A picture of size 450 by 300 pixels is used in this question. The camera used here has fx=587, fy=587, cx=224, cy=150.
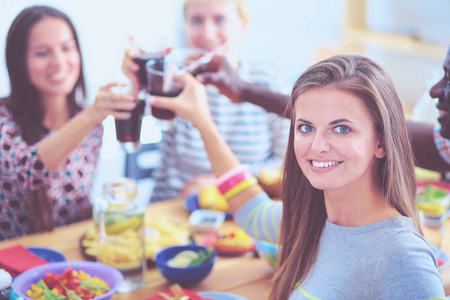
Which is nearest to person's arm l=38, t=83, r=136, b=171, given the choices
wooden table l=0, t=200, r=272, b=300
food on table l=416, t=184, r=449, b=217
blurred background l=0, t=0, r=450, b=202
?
wooden table l=0, t=200, r=272, b=300

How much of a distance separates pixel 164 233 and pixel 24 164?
0.59 metres

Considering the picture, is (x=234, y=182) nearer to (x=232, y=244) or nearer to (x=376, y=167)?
(x=232, y=244)

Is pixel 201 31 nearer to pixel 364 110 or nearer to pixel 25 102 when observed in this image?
pixel 25 102

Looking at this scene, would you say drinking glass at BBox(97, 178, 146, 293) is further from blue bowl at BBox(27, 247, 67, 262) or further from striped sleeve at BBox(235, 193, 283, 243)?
striped sleeve at BBox(235, 193, 283, 243)

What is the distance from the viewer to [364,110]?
1094mm

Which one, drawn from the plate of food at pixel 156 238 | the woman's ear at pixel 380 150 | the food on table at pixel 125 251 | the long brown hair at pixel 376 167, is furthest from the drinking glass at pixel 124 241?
the woman's ear at pixel 380 150

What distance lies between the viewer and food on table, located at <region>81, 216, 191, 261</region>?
1693 mm

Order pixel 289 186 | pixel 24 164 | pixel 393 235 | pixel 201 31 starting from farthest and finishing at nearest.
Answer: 1. pixel 201 31
2. pixel 24 164
3. pixel 289 186
4. pixel 393 235

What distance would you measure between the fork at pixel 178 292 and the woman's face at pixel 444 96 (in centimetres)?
75

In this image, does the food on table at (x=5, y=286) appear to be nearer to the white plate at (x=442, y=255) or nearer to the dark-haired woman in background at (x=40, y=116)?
the dark-haired woman in background at (x=40, y=116)

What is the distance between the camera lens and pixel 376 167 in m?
1.16

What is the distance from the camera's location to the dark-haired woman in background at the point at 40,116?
2139 mm

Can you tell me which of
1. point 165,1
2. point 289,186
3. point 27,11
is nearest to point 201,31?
point 27,11

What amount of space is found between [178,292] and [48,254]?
0.46 meters
